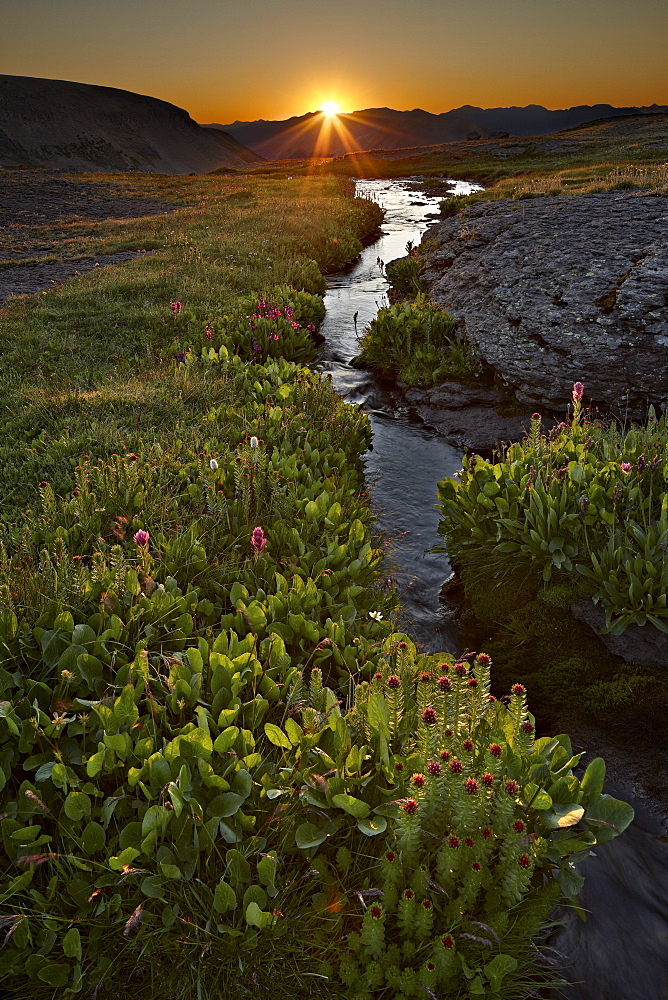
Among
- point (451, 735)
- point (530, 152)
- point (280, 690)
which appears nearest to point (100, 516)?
point (280, 690)

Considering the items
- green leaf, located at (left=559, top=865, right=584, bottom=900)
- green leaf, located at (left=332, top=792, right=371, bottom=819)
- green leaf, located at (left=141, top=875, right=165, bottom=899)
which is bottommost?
green leaf, located at (left=559, top=865, right=584, bottom=900)

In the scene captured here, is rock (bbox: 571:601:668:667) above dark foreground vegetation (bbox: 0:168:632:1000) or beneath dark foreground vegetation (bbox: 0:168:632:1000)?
beneath

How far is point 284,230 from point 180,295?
9224 mm

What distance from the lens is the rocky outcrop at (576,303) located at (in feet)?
26.2

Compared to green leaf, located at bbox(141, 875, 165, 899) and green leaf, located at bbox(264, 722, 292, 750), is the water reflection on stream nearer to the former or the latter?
green leaf, located at bbox(264, 722, 292, 750)

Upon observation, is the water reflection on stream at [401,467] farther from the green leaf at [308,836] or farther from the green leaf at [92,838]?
→ the green leaf at [92,838]

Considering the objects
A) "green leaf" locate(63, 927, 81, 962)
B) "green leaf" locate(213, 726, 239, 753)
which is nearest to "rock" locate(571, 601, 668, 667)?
"green leaf" locate(213, 726, 239, 753)

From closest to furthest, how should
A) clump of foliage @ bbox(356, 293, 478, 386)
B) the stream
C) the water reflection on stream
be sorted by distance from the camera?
the stream
the water reflection on stream
clump of foliage @ bbox(356, 293, 478, 386)

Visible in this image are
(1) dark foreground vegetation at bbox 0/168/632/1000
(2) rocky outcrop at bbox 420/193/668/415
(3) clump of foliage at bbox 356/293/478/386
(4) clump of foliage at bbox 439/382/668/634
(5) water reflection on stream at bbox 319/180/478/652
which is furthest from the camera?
(3) clump of foliage at bbox 356/293/478/386

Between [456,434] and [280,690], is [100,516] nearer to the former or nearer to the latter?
[280,690]

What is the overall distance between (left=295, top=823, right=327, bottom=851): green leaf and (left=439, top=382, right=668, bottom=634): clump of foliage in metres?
2.97

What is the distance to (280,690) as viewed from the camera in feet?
10.8

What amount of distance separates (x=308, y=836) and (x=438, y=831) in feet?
1.88

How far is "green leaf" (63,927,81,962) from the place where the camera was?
221 cm
